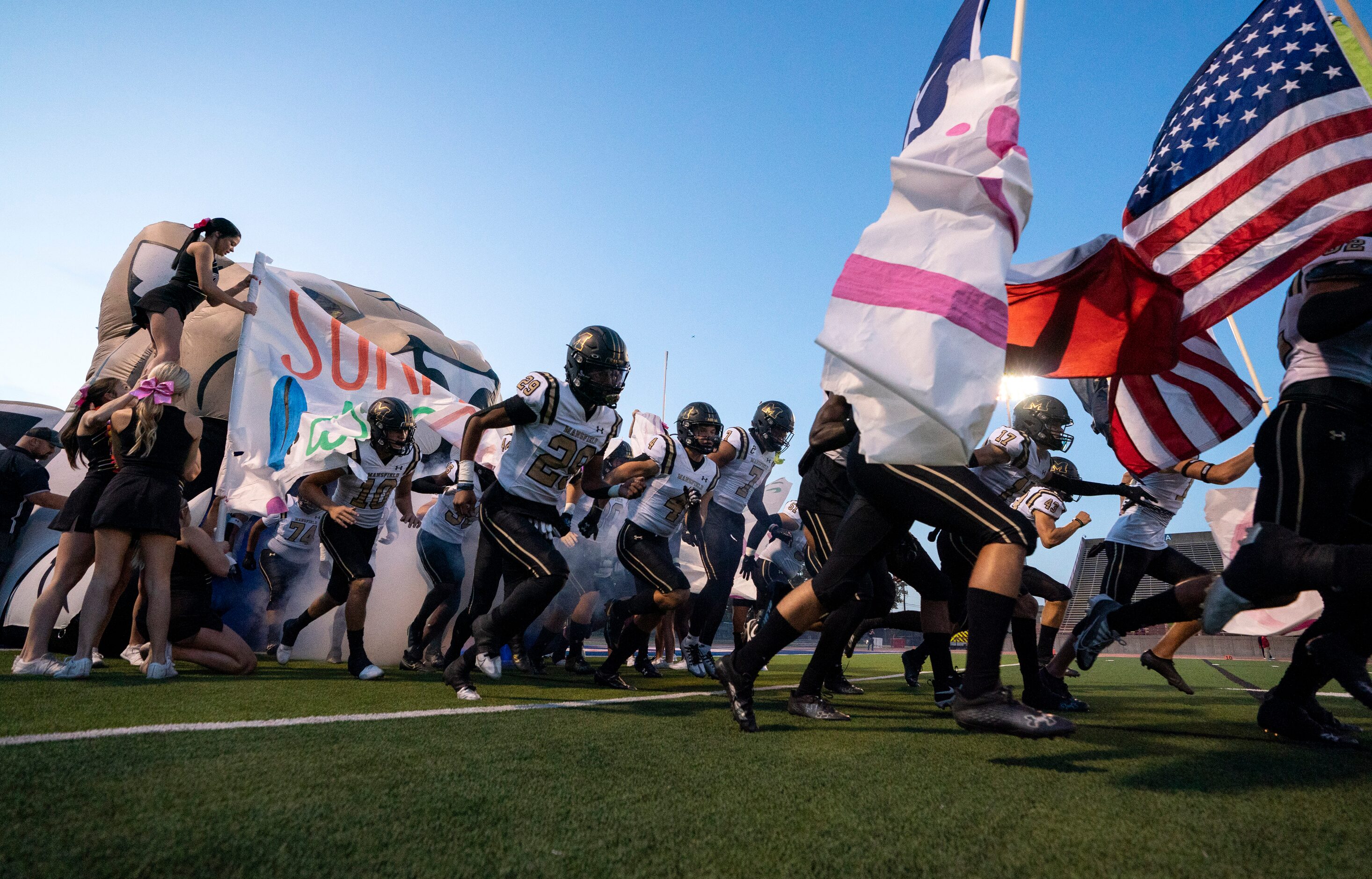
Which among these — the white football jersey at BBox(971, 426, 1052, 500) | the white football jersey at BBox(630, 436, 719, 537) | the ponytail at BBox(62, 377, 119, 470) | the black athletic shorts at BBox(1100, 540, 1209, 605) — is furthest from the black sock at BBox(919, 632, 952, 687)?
the ponytail at BBox(62, 377, 119, 470)

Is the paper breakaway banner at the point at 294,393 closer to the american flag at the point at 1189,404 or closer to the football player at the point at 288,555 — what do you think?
the football player at the point at 288,555

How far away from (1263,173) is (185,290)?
27.3ft

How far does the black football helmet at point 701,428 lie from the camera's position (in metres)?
7.86

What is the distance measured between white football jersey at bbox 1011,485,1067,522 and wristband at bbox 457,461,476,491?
4395 mm

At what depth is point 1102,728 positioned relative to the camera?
14.3 feet

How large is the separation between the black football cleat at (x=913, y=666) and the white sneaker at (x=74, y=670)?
21.5 ft

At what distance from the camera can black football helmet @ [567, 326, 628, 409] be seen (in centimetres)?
523

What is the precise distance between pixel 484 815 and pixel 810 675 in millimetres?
Answer: 2918

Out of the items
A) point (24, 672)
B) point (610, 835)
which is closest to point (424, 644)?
point (24, 672)

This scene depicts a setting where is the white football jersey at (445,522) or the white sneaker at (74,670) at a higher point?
the white football jersey at (445,522)

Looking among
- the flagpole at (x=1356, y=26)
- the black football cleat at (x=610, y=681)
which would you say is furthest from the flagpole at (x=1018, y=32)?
the black football cleat at (x=610, y=681)

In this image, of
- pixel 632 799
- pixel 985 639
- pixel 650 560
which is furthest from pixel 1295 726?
pixel 650 560

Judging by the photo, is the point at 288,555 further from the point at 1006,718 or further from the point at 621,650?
the point at 1006,718

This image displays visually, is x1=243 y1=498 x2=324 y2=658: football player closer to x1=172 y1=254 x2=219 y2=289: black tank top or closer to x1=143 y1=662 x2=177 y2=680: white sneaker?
x1=172 y1=254 x2=219 y2=289: black tank top
